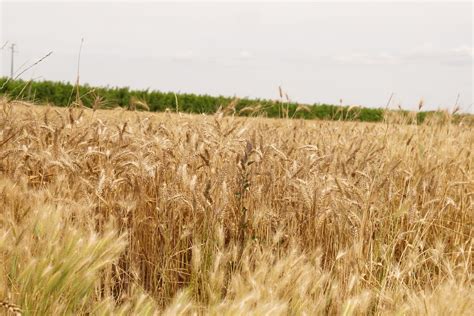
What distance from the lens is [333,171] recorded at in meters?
3.36

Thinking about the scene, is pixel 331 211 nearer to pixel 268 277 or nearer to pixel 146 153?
pixel 268 277

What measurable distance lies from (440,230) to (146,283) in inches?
71.9

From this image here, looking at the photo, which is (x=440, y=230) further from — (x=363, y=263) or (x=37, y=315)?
(x=37, y=315)

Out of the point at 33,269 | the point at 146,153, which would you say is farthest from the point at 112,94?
the point at 33,269

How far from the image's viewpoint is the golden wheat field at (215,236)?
5.94 ft

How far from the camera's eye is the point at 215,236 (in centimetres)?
252

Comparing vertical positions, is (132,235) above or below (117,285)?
above

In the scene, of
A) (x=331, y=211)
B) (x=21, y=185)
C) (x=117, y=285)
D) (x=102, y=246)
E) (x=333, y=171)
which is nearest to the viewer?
(x=102, y=246)

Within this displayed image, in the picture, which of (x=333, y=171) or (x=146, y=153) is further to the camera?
(x=333, y=171)

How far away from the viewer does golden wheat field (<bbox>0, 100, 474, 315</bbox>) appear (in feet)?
5.94

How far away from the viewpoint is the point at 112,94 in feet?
71.3

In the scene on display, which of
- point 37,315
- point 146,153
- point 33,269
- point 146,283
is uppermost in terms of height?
point 146,153

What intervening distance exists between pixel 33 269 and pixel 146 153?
1.52m

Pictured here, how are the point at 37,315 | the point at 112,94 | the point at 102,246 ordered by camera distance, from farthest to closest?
the point at 112,94 < the point at 102,246 < the point at 37,315
